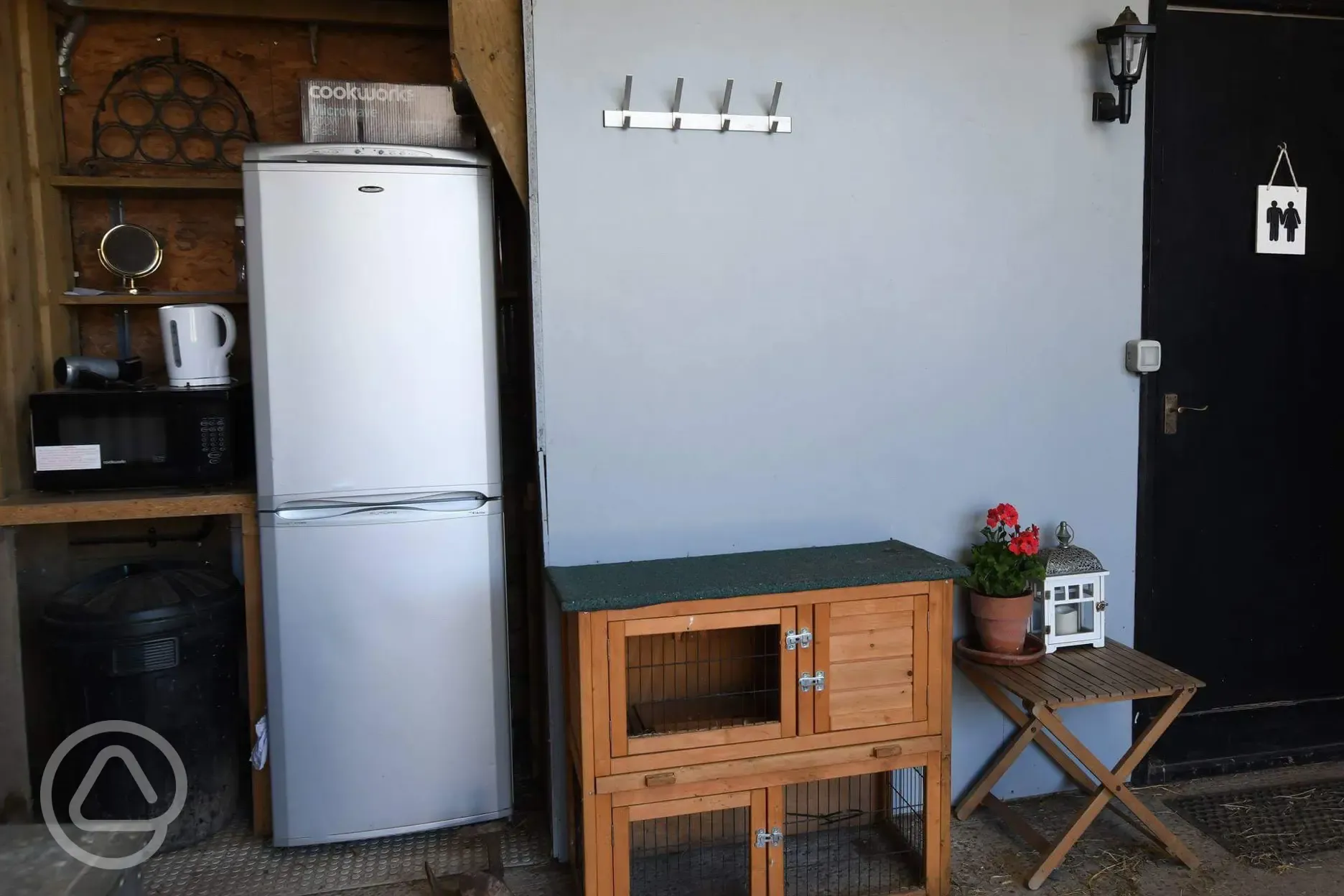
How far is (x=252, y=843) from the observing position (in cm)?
272

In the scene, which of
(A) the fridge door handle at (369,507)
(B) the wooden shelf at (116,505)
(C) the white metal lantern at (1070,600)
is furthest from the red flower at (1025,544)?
(B) the wooden shelf at (116,505)

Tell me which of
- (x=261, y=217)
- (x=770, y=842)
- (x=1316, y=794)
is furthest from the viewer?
(x=1316, y=794)

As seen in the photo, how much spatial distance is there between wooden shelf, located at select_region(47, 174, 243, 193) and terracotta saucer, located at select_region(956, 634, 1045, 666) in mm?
2484

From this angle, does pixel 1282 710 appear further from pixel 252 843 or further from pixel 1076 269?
pixel 252 843

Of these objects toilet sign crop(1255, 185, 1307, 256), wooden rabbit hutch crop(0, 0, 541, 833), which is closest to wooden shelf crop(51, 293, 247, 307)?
wooden rabbit hutch crop(0, 0, 541, 833)

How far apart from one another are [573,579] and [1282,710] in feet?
7.74

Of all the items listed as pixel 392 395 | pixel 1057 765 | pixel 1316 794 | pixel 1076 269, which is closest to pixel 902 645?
pixel 1057 765

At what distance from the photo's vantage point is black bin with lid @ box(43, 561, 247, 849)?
2.57m

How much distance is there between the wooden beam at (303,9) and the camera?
2994mm

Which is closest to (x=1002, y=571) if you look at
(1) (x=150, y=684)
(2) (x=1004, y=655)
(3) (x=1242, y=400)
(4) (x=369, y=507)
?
(2) (x=1004, y=655)

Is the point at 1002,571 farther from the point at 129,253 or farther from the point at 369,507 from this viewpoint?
the point at 129,253

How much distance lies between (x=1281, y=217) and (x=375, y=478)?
9.07ft

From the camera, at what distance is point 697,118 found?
2.48m

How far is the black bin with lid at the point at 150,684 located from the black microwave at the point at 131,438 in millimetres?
293
